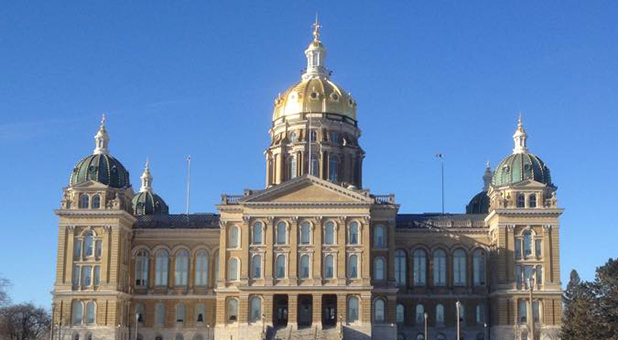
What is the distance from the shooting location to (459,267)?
357 feet

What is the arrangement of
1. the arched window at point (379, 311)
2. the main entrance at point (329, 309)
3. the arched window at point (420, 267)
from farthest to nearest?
the arched window at point (420, 267) < the main entrance at point (329, 309) < the arched window at point (379, 311)

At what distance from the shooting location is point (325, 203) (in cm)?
9994

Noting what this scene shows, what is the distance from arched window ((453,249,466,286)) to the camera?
356 ft

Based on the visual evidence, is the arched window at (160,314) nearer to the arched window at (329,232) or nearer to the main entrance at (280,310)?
the main entrance at (280,310)

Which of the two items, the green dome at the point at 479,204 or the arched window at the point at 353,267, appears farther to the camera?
the green dome at the point at 479,204

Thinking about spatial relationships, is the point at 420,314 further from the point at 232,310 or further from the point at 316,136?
the point at 316,136

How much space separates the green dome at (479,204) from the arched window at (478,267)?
12.6 metres

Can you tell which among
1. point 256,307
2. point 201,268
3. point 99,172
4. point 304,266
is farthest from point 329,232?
point 99,172

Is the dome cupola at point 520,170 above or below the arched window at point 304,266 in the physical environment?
above

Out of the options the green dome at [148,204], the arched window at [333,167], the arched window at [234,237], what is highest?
the arched window at [333,167]

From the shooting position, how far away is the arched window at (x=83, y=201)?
103938 millimetres

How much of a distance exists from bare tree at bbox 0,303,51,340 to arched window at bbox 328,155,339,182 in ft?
144

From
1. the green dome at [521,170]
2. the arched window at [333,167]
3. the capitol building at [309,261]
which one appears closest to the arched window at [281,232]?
the capitol building at [309,261]

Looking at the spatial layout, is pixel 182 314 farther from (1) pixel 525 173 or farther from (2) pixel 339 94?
(1) pixel 525 173
